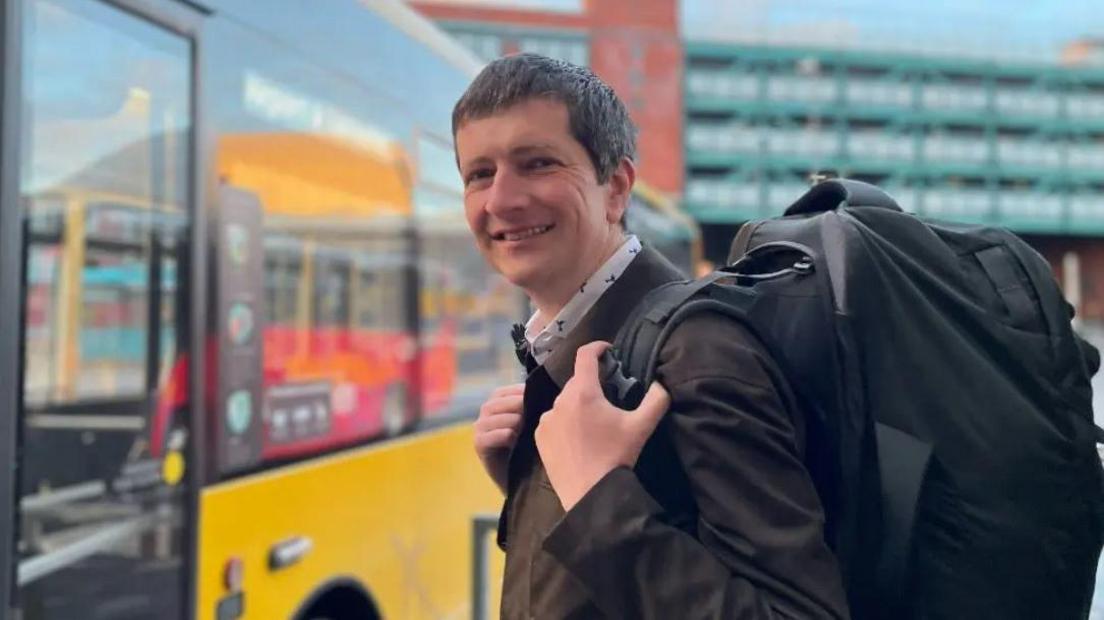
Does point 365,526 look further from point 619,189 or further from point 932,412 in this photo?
point 932,412

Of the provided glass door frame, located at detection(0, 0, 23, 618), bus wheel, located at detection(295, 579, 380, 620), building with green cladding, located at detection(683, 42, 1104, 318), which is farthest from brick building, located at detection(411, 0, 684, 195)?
glass door frame, located at detection(0, 0, 23, 618)

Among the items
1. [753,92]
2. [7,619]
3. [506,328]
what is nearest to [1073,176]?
[753,92]

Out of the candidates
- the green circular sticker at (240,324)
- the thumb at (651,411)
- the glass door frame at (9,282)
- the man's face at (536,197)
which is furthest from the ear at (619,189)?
the green circular sticker at (240,324)

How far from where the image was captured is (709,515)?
1.01m

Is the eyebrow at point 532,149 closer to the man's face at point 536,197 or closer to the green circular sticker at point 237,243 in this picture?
the man's face at point 536,197

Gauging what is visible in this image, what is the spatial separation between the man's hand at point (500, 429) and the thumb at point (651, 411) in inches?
11.3

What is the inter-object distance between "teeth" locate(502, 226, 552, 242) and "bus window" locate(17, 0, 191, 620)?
179 centimetres

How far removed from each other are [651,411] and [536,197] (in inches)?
13.6

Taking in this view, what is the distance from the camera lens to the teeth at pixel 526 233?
128 centimetres

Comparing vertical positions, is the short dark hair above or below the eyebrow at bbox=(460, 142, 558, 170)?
above

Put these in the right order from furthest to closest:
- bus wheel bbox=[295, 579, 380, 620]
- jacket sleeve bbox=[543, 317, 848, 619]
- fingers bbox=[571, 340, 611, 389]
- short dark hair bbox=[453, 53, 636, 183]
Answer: bus wheel bbox=[295, 579, 380, 620], short dark hair bbox=[453, 53, 636, 183], fingers bbox=[571, 340, 611, 389], jacket sleeve bbox=[543, 317, 848, 619]

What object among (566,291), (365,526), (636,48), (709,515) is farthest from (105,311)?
(636,48)

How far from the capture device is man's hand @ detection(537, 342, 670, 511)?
105 cm

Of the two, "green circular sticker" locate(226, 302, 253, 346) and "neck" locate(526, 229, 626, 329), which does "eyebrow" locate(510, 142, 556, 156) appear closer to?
"neck" locate(526, 229, 626, 329)
